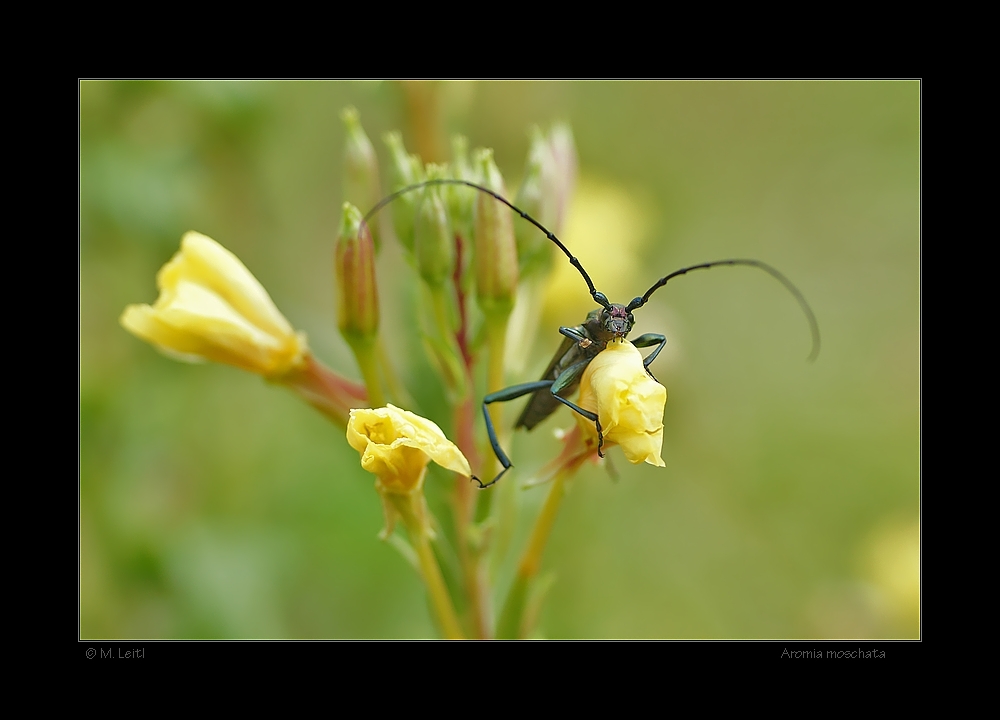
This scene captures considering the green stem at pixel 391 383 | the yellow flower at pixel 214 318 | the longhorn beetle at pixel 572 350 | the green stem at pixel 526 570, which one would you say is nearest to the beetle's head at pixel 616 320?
the longhorn beetle at pixel 572 350

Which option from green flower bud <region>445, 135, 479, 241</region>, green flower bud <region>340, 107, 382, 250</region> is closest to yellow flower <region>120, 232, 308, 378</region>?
green flower bud <region>340, 107, 382, 250</region>

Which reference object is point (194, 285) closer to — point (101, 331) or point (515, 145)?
point (101, 331)

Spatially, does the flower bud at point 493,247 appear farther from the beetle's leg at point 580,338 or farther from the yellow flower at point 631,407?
the yellow flower at point 631,407

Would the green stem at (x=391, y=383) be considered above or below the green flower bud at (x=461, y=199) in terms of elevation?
below

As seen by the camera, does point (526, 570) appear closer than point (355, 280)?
No

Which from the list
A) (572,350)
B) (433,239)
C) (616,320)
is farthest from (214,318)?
(616,320)

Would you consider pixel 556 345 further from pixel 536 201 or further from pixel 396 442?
pixel 396 442

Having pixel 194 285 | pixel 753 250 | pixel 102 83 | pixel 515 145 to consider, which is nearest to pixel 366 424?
pixel 194 285
